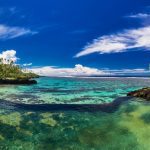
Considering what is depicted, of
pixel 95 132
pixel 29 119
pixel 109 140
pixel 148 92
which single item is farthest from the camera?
pixel 148 92

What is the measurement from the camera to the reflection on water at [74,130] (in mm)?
21062

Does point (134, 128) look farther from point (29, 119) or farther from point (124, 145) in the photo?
point (29, 119)

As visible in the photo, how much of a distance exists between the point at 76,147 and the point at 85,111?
46.9ft

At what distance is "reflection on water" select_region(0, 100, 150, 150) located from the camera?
2106cm

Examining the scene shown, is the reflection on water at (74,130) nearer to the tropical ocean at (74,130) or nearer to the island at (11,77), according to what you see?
the tropical ocean at (74,130)

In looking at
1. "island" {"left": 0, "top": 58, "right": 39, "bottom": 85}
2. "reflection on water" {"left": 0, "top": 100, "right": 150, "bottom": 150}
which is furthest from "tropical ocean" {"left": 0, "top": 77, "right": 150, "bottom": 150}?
"island" {"left": 0, "top": 58, "right": 39, "bottom": 85}

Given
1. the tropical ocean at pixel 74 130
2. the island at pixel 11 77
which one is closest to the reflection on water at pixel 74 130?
the tropical ocean at pixel 74 130

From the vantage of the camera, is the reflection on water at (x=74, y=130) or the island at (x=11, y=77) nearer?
the reflection on water at (x=74, y=130)

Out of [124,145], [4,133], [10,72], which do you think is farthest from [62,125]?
[10,72]

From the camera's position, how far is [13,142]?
21250mm

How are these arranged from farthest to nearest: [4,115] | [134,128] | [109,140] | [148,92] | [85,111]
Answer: [148,92], [85,111], [4,115], [134,128], [109,140]

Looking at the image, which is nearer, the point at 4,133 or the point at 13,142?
the point at 13,142

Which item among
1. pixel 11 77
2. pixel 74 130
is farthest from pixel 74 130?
pixel 11 77

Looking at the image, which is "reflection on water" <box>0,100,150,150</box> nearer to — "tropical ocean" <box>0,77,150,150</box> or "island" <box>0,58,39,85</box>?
"tropical ocean" <box>0,77,150,150</box>
